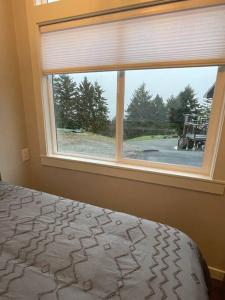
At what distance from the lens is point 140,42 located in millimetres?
1510

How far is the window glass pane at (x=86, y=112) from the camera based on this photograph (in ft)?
6.03

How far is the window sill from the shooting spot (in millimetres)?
1539

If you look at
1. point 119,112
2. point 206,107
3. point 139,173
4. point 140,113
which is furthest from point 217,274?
point 119,112

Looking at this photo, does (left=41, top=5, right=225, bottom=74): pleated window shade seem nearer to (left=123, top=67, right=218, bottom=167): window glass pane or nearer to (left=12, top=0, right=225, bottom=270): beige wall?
(left=123, top=67, right=218, bottom=167): window glass pane

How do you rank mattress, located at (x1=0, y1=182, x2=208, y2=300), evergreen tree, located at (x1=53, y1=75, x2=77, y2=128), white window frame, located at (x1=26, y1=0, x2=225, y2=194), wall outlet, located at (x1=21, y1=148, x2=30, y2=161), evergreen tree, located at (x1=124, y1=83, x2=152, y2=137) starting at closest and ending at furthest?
mattress, located at (x1=0, y1=182, x2=208, y2=300) < white window frame, located at (x1=26, y1=0, x2=225, y2=194) < evergreen tree, located at (x1=124, y1=83, x2=152, y2=137) < evergreen tree, located at (x1=53, y1=75, x2=77, y2=128) < wall outlet, located at (x1=21, y1=148, x2=30, y2=161)

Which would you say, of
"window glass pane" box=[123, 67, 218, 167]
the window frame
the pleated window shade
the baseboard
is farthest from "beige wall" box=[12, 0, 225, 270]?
the pleated window shade

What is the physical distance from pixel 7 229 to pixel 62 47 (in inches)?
60.8

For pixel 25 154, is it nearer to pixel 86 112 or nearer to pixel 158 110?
pixel 86 112

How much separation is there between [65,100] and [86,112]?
0.28m

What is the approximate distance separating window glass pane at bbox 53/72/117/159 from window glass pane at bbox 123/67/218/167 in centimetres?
17

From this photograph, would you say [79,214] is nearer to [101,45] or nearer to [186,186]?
[186,186]

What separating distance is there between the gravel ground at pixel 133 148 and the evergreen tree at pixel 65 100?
0.11 m

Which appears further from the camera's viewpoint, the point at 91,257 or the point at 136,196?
the point at 136,196

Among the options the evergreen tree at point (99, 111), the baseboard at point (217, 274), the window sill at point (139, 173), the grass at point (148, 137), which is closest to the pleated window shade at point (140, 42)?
the evergreen tree at point (99, 111)
